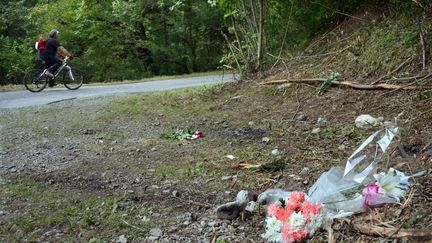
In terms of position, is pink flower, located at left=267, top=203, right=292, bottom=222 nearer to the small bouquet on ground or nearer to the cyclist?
the small bouquet on ground

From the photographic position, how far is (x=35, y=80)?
10.9 meters

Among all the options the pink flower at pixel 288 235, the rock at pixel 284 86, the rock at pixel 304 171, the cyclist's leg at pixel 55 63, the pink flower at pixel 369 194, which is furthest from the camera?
the cyclist's leg at pixel 55 63

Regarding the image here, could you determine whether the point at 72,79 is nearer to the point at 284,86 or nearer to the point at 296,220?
the point at 284,86

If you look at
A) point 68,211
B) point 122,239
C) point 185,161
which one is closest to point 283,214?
point 122,239

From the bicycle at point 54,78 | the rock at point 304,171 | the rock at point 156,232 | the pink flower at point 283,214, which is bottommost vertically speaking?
the rock at point 304,171

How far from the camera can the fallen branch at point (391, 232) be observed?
219 centimetres

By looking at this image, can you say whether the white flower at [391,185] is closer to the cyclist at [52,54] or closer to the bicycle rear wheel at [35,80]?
the bicycle rear wheel at [35,80]

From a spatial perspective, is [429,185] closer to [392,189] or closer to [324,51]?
[392,189]

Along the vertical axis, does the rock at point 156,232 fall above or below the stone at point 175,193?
below

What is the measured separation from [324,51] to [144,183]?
13.9ft

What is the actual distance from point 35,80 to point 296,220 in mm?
9828

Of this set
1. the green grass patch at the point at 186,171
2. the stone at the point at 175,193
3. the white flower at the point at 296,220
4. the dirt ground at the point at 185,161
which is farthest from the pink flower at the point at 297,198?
the green grass patch at the point at 186,171

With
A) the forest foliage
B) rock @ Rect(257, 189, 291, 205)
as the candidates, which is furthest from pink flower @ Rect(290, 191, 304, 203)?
the forest foliage

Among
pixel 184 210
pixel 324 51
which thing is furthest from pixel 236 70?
pixel 184 210
